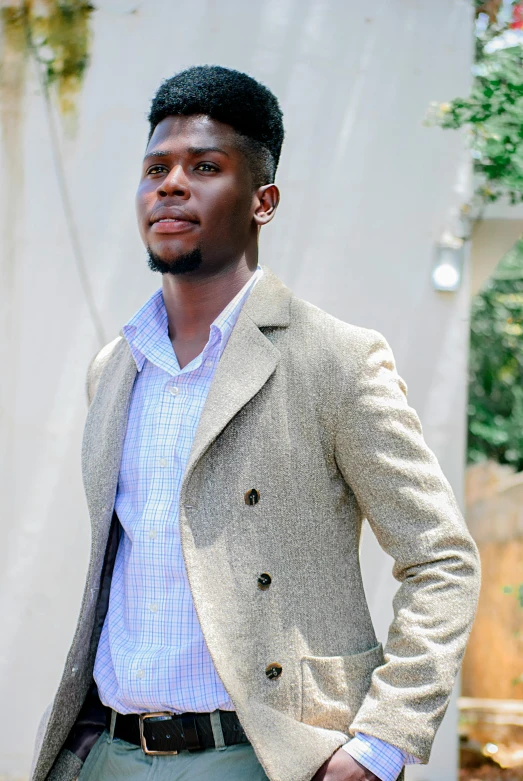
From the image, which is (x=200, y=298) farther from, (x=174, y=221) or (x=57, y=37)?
(x=57, y=37)

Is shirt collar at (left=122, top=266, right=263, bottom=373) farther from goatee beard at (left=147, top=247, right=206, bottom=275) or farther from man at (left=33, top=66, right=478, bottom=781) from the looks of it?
goatee beard at (left=147, top=247, right=206, bottom=275)

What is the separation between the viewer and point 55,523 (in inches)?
184

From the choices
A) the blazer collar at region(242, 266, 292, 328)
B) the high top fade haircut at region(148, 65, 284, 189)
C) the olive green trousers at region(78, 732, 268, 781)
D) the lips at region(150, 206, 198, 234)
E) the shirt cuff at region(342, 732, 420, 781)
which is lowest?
the olive green trousers at region(78, 732, 268, 781)

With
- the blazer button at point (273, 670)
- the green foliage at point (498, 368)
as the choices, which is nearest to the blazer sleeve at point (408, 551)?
the blazer button at point (273, 670)

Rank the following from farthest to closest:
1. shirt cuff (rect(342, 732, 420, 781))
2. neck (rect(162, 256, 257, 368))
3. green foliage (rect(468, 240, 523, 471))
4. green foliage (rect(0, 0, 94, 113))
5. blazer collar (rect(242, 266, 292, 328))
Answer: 1. green foliage (rect(468, 240, 523, 471))
2. green foliage (rect(0, 0, 94, 113))
3. neck (rect(162, 256, 257, 368))
4. blazer collar (rect(242, 266, 292, 328))
5. shirt cuff (rect(342, 732, 420, 781))

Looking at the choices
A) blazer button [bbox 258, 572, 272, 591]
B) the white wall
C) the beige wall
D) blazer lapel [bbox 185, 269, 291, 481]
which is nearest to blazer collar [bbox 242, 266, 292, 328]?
blazer lapel [bbox 185, 269, 291, 481]

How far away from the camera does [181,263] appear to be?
84.5 inches

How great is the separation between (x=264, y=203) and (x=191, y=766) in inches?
52.5

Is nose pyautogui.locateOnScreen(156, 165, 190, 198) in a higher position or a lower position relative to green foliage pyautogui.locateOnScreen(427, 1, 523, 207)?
lower

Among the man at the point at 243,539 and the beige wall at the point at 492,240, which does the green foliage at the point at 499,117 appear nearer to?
the beige wall at the point at 492,240

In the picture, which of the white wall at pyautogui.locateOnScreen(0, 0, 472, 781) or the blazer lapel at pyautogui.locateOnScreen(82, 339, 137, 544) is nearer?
the blazer lapel at pyautogui.locateOnScreen(82, 339, 137, 544)

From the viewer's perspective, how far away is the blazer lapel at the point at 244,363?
1.94 metres

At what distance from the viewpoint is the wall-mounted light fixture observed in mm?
4562

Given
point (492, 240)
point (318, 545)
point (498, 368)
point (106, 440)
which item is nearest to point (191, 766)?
point (318, 545)
